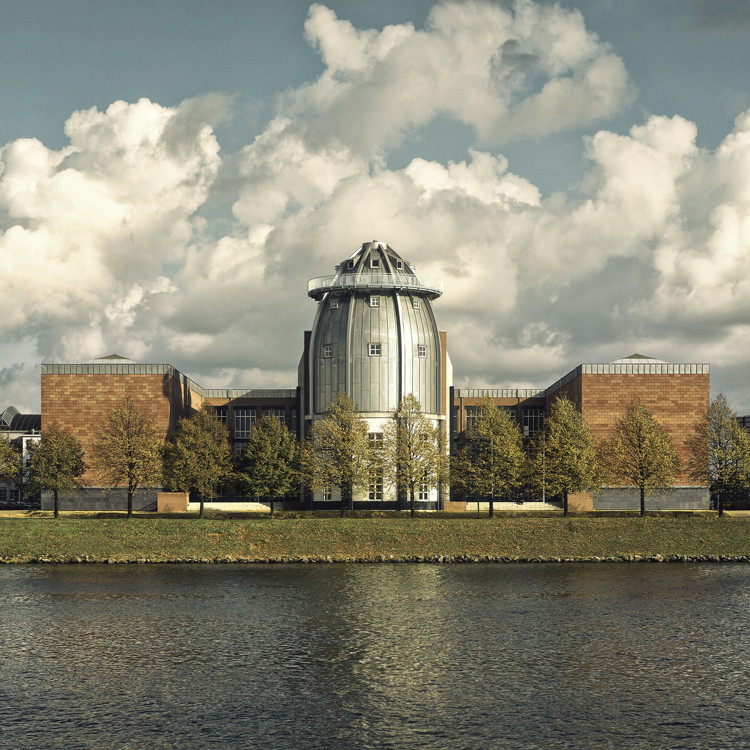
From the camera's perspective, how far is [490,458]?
92.2 m

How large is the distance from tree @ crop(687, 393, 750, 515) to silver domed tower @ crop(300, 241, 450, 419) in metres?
29.3

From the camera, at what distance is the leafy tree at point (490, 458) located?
9100 centimetres

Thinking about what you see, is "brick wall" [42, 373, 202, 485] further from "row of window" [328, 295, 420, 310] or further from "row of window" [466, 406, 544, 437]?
"row of window" [466, 406, 544, 437]

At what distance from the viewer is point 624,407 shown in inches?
4070

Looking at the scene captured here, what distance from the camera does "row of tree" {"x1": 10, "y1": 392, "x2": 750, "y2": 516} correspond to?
89438 mm

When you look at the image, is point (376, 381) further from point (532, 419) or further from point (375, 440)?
point (532, 419)

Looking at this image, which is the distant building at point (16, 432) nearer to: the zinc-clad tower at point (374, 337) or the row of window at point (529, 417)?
the zinc-clad tower at point (374, 337)

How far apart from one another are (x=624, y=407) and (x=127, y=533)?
5546 centimetres

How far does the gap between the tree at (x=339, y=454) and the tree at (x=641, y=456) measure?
2375 cm

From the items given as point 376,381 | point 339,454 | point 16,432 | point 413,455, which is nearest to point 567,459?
point 413,455

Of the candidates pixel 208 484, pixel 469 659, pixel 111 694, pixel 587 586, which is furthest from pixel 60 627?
pixel 208 484

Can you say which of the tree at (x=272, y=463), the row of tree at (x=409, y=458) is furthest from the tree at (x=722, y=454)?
the tree at (x=272, y=463)

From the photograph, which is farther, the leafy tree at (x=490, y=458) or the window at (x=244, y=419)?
the window at (x=244, y=419)

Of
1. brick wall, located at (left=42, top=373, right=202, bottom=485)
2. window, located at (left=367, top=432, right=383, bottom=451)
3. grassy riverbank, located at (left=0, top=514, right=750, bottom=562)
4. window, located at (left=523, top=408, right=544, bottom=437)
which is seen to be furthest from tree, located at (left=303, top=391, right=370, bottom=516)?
window, located at (left=523, top=408, right=544, bottom=437)
